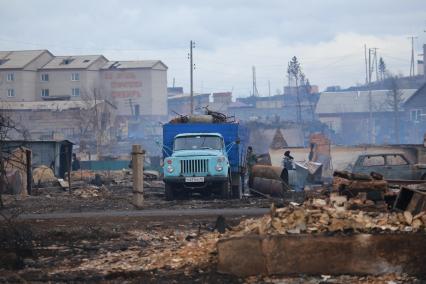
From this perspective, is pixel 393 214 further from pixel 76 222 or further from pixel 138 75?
pixel 138 75

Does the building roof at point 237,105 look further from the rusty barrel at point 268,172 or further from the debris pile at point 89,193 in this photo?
the rusty barrel at point 268,172

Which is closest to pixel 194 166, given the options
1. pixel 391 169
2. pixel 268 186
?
pixel 268 186

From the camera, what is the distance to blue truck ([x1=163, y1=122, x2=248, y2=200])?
24250mm

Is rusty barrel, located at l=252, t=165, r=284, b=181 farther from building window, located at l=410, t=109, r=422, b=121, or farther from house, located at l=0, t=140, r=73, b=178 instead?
building window, located at l=410, t=109, r=422, b=121

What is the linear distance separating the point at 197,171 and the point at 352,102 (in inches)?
3259

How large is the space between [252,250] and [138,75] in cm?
9839

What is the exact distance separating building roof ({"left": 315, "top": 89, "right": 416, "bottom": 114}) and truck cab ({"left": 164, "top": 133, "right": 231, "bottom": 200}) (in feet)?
259

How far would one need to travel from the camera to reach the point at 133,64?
108 metres

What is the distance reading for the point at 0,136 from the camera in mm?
13523

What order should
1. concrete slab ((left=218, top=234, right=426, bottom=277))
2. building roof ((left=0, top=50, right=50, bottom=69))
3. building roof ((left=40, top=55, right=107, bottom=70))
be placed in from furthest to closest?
building roof ((left=40, top=55, right=107, bottom=70)) < building roof ((left=0, top=50, right=50, bottom=69)) < concrete slab ((left=218, top=234, right=426, bottom=277))

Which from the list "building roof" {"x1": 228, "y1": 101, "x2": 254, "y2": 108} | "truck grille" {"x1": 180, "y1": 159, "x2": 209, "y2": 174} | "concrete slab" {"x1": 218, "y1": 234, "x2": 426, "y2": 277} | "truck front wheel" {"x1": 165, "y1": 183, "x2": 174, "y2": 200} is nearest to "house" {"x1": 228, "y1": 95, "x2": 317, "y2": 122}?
"building roof" {"x1": 228, "y1": 101, "x2": 254, "y2": 108}

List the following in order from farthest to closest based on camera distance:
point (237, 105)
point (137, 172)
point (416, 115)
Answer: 1. point (237, 105)
2. point (416, 115)
3. point (137, 172)

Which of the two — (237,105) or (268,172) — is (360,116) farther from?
(268,172)

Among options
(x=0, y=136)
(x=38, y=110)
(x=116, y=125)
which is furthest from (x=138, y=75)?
(x=0, y=136)
